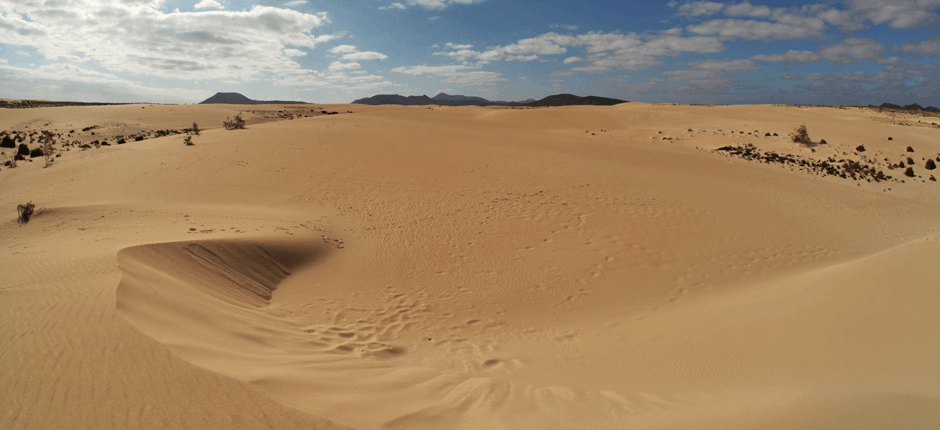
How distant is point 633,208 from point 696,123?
25253 mm

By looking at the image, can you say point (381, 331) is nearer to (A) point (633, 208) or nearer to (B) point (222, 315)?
(B) point (222, 315)

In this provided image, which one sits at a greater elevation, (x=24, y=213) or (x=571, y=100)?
(x=571, y=100)

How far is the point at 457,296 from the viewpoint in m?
6.60

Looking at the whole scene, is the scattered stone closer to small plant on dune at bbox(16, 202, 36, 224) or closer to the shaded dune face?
the shaded dune face

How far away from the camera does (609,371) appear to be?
14.3 feet

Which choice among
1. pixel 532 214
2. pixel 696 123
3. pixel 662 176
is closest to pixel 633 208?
pixel 532 214

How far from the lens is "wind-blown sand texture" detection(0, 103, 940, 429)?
2.83 meters

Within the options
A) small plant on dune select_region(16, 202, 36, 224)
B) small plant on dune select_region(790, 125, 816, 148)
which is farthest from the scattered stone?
small plant on dune select_region(16, 202, 36, 224)

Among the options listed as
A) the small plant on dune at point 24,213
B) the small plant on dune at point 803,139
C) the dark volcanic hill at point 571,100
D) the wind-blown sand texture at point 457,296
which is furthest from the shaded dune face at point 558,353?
the dark volcanic hill at point 571,100

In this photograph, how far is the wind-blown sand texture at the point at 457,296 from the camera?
2.83 meters

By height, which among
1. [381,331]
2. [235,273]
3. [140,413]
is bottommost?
[381,331]

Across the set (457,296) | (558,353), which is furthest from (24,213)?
(558,353)

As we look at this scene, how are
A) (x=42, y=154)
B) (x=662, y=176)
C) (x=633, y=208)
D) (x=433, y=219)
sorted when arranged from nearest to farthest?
1. (x=433, y=219)
2. (x=633, y=208)
3. (x=662, y=176)
4. (x=42, y=154)

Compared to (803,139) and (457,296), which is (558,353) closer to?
(457,296)
